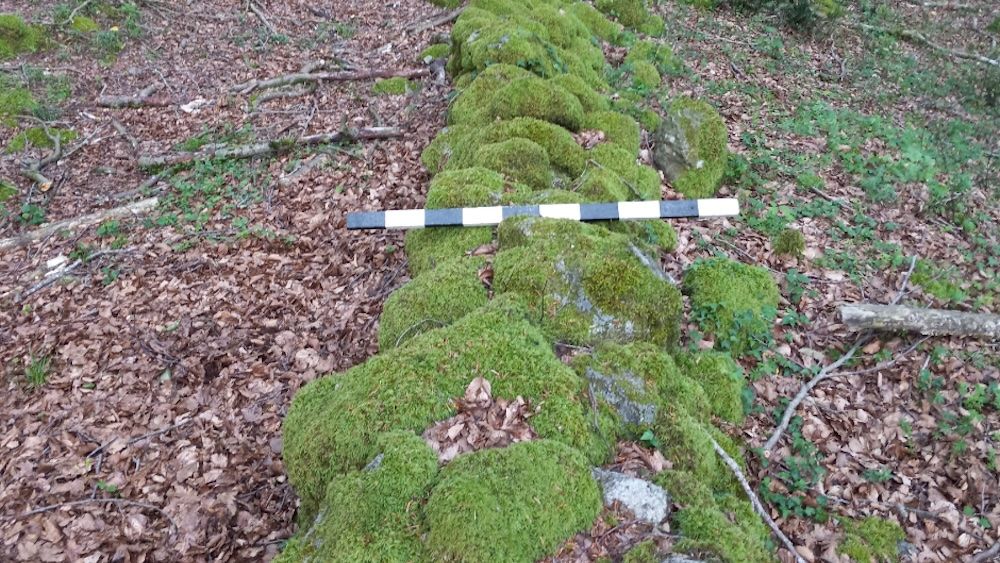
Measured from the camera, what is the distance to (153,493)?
3953 mm

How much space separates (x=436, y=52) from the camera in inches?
373

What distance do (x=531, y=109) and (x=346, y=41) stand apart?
6.12 meters

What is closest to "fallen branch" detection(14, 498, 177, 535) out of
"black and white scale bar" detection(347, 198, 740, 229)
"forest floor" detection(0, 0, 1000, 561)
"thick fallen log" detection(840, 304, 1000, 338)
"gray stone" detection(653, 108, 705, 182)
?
"forest floor" detection(0, 0, 1000, 561)

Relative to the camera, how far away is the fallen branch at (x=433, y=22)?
35.2ft

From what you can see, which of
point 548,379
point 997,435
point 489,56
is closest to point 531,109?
point 489,56

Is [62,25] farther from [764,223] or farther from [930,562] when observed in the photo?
[930,562]

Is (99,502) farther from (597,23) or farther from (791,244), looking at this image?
(597,23)

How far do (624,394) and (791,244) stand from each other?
3279mm

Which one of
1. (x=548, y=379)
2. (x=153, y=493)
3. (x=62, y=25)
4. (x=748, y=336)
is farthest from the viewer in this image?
(x=62, y=25)

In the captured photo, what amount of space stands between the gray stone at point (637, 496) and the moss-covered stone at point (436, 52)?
7999mm

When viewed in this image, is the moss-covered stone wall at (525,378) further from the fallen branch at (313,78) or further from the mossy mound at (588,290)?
the fallen branch at (313,78)

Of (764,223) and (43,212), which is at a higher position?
(764,223)

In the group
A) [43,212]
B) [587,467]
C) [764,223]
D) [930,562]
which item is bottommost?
[43,212]

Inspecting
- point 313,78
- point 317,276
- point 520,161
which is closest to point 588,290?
point 520,161
